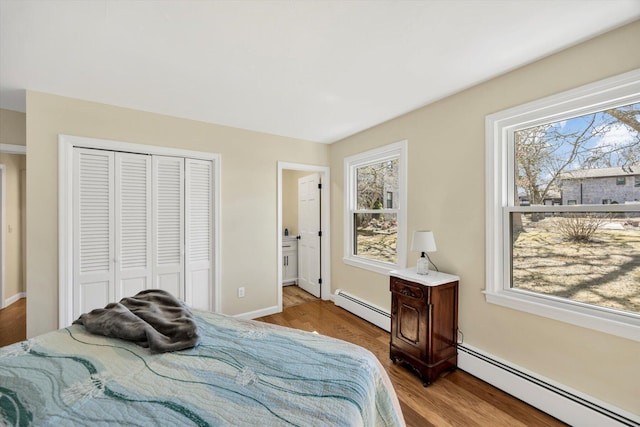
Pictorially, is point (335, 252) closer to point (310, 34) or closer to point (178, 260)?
point (178, 260)

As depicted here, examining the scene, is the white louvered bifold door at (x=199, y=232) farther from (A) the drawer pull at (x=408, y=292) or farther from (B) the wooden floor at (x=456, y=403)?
(A) the drawer pull at (x=408, y=292)

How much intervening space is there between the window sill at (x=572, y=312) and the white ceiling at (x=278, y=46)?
1.57m

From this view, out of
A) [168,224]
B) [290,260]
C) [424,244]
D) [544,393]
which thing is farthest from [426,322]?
[290,260]

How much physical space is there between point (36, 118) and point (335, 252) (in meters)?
3.54

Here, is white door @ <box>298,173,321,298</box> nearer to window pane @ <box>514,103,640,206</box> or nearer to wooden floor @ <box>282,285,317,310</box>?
wooden floor @ <box>282,285,317,310</box>

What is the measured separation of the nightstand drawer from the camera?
213 cm

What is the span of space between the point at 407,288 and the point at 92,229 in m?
3.05

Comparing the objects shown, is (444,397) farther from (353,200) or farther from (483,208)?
(353,200)

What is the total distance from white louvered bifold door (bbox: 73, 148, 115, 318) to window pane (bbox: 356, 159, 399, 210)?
287 centimetres

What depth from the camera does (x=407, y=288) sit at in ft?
7.38

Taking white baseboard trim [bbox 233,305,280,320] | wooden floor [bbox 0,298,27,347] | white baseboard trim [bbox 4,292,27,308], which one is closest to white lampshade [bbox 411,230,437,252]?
white baseboard trim [bbox 233,305,280,320]

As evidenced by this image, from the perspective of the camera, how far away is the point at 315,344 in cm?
128

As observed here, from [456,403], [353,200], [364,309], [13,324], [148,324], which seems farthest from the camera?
[353,200]

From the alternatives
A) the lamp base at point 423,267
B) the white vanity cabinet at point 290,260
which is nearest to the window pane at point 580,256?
the lamp base at point 423,267
